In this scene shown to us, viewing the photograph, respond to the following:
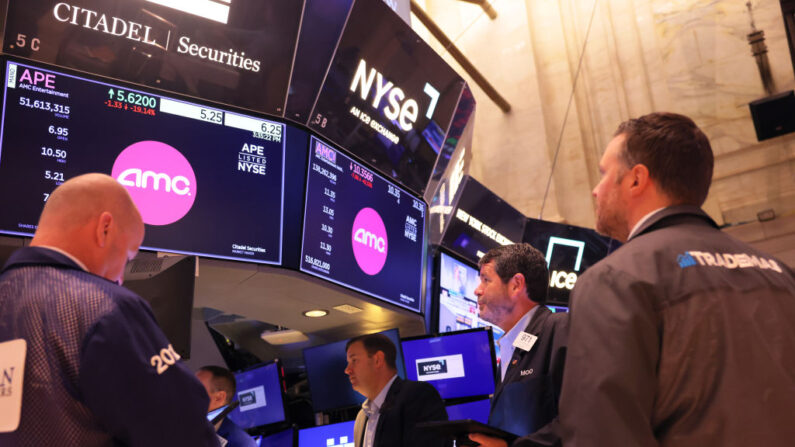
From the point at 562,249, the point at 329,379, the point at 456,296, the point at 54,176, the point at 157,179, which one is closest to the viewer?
the point at 54,176

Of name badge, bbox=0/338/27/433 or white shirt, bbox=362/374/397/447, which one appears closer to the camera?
name badge, bbox=0/338/27/433

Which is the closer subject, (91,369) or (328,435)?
(91,369)

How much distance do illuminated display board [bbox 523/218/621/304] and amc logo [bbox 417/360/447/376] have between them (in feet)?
10.3

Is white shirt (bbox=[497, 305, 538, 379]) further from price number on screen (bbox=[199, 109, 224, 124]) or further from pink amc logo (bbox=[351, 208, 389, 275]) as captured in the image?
price number on screen (bbox=[199, 109, 224, 124])

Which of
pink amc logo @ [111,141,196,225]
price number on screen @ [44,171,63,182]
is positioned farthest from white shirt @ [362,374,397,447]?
price number on screen @ [44,171,63,182]

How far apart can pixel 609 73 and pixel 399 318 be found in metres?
6.28

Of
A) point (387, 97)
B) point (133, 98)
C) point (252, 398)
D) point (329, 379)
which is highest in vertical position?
point (387, 97)

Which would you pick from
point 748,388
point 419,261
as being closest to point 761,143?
point 419,261

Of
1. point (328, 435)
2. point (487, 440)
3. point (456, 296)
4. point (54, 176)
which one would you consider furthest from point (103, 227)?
point (456, 296)

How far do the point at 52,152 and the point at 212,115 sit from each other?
39.5 inches

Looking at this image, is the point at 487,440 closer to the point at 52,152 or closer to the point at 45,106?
the point at 52,152

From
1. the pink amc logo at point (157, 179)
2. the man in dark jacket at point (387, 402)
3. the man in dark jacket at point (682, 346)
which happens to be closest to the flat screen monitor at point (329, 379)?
the man in dark jacket at point (387, 402)

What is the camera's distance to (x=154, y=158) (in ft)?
13.9

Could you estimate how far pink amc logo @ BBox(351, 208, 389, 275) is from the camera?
17.4 ft
